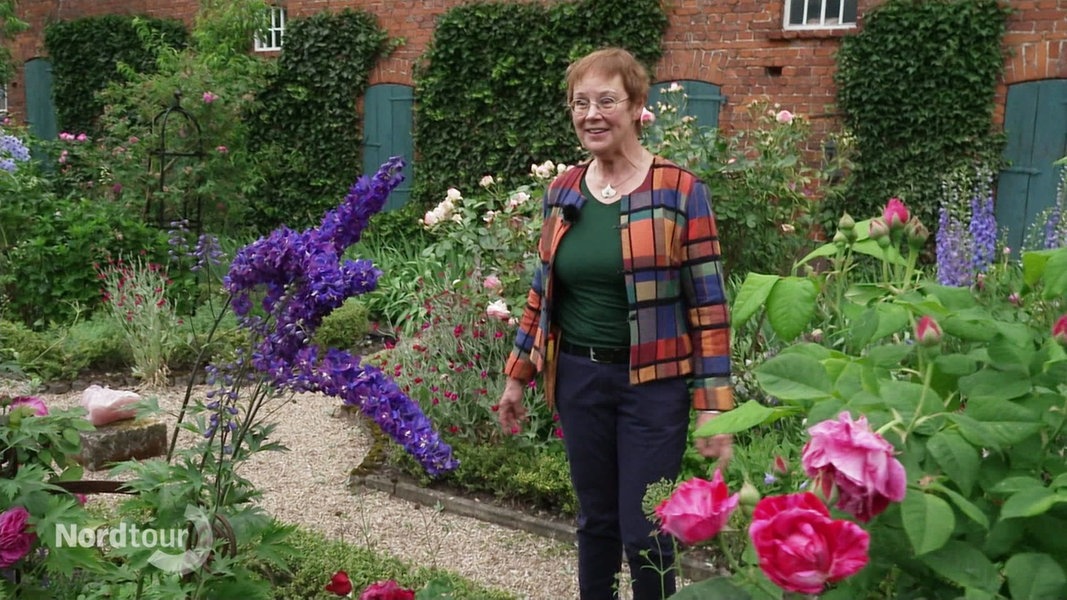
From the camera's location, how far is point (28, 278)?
7.14 m

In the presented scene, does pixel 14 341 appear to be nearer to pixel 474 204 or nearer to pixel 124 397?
pixel 124 397

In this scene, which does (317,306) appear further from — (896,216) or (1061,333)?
(1061,333)

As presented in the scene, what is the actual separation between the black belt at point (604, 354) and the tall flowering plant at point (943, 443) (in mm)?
1117

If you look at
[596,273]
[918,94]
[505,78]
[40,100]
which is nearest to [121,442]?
[596,273]

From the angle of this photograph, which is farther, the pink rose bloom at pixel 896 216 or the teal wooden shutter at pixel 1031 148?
the teal wooden shutter at pixel 1031 148

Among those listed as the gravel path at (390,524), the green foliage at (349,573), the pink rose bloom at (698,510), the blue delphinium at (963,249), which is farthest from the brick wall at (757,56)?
the pink rose bloom at (698,510)

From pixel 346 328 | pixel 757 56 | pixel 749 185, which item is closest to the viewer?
pixel 749 185

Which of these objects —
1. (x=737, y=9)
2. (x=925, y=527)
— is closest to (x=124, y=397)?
(x=925, y=527)

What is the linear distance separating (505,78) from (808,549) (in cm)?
920

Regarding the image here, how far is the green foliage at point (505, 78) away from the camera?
9.00 metres

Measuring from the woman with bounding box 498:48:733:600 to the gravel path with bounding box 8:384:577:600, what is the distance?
3.31ft

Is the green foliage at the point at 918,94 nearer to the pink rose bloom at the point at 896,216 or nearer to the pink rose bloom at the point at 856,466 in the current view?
the pink rose bloom at the point at 896,216

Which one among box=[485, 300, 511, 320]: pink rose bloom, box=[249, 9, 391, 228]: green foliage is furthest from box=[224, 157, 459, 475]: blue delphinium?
box=[249, 9, 391, 228]: green foliage

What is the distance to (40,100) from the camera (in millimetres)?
13586
